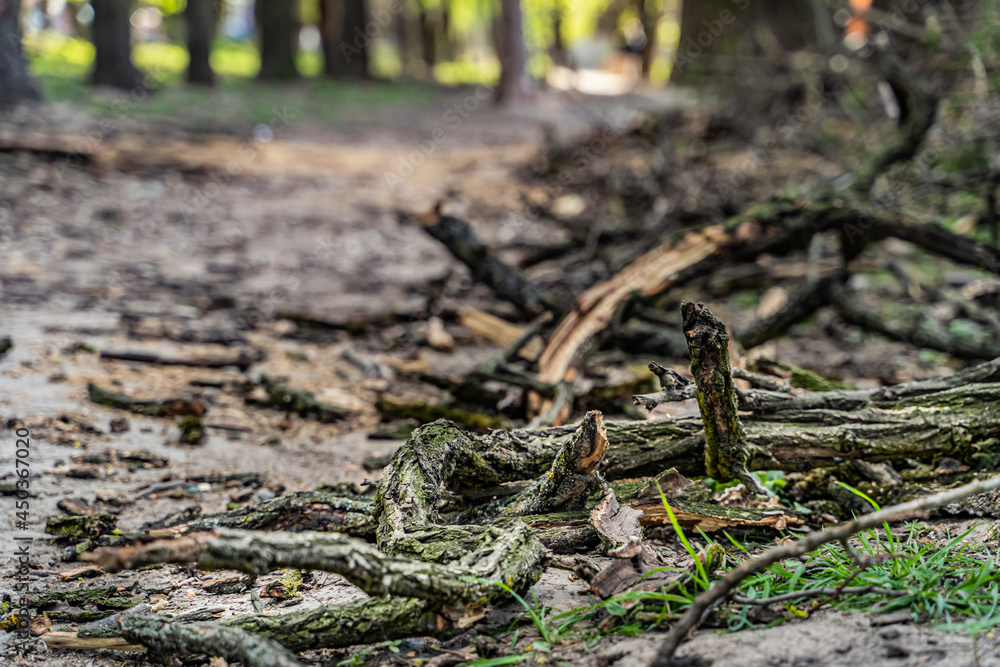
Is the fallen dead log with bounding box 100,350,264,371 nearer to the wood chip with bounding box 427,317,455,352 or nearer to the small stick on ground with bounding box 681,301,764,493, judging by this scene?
the wood chip with bounding box 427,317,455,352

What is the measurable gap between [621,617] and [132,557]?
1013mm

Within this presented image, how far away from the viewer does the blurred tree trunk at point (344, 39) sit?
854 inches

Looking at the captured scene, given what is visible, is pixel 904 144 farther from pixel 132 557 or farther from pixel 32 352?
pixel 32 352

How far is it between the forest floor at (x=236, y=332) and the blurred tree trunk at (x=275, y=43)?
9.41 m

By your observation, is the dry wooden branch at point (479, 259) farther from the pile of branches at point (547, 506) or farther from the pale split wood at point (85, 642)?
the pale split wood at point (85, 642)

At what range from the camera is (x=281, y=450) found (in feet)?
10.3

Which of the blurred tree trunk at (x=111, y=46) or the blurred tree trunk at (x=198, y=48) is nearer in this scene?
the blurred tree trunk at (x=111, y=46)

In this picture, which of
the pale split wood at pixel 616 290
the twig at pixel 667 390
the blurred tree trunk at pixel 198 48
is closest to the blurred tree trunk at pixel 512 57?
the blurred tree trunk at pixel 198 48

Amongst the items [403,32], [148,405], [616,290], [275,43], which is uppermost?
[403,32]

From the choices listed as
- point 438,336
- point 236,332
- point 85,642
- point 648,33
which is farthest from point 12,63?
point 648,33

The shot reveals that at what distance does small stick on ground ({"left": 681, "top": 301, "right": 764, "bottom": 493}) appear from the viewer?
1878 millimetres

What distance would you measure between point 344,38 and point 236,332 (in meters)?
19.5

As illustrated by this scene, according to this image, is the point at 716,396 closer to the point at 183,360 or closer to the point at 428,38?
the point at 183,360

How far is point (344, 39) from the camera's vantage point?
2170cm
